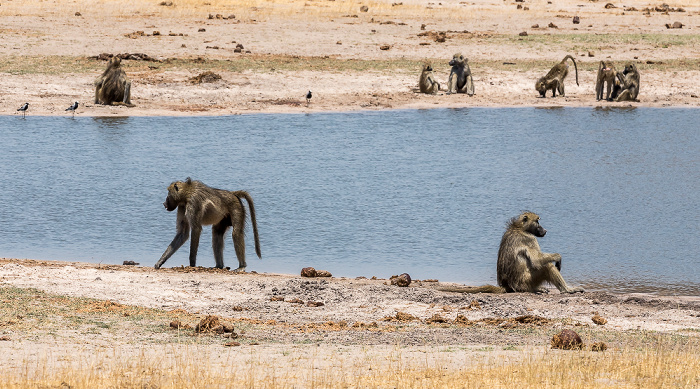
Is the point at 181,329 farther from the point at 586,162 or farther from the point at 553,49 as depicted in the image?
the point at 553,49

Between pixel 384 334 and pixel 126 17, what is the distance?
1146 inches

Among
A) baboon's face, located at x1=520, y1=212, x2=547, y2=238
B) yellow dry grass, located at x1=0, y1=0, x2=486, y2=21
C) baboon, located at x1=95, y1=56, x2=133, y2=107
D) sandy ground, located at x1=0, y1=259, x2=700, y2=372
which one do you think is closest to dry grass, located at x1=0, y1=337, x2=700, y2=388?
sandy ground, located at x1=0, y1=259, x2=700, y2=372

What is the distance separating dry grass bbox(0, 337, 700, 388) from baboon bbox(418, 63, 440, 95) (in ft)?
66.3

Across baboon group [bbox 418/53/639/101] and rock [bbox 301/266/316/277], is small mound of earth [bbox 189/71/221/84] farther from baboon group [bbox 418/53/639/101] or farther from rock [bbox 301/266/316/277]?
rock [bbox 301/266/316/277]

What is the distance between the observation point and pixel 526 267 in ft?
39.4

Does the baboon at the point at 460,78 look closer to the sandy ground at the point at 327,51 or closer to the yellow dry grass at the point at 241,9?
the sandy ground at the point at 327,51

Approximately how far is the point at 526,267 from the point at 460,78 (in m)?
17.3

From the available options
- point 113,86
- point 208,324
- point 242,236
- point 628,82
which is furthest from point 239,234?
point 628,82

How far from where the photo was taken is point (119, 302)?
35.4 feet

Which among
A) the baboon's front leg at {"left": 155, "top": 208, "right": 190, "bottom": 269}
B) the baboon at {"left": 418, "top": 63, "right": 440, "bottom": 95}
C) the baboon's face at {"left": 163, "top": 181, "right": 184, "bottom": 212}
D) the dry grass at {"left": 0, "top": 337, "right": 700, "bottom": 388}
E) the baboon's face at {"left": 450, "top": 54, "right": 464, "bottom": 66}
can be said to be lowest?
the baboon's front leg at {"left": 155, "top": 208, "right": 190, "bottom": 269}

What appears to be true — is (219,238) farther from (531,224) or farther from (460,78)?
(460,78)

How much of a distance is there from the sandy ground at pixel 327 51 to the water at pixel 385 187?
1.71 meters

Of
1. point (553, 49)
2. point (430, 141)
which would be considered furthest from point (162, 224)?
point (553, 49)

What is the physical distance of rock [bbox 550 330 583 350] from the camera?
8.55 m
